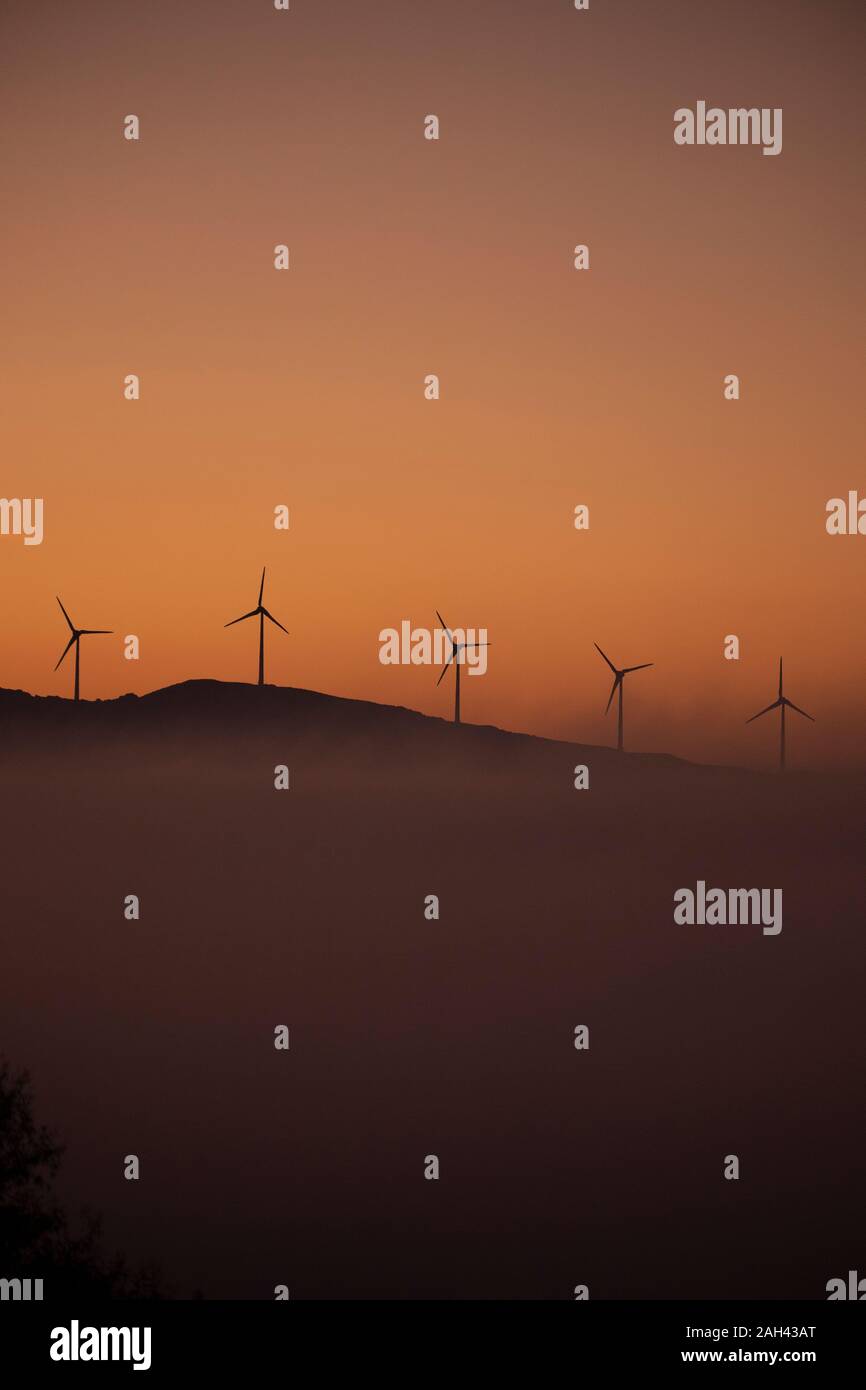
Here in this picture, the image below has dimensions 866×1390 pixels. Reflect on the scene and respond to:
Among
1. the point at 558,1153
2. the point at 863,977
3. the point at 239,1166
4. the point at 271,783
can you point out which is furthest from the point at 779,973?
the point at 271,783

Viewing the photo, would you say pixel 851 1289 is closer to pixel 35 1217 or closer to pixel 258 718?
pixel 35 1217

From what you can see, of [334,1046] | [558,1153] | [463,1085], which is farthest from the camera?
[334,1046]

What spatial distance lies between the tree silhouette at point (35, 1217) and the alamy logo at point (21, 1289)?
2.34ft

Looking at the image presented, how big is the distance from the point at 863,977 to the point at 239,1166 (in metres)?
47.8

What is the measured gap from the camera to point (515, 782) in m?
150
